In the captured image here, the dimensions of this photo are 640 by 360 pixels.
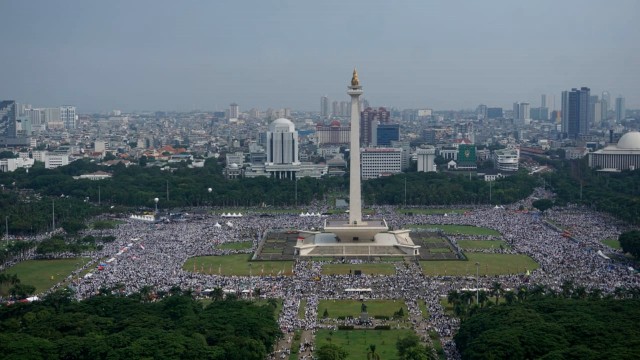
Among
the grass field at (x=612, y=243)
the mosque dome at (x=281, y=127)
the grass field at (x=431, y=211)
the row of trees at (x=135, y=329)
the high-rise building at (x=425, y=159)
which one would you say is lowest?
the grass field at (x=431, y=211)

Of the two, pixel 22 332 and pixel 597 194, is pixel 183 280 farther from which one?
pixel 597 194

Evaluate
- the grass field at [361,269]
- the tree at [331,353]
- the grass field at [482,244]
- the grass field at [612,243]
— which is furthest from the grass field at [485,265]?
the tree at [331,353]

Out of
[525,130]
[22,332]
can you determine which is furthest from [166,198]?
[525,130]

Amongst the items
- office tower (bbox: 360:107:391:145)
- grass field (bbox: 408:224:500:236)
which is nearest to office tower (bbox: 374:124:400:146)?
office tower (bbox: 360:107:391:145)

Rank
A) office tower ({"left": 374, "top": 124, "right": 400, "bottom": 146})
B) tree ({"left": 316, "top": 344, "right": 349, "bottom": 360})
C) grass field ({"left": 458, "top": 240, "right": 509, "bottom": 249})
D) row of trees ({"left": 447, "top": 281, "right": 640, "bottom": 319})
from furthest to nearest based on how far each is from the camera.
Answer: office tower ({"left": 374, "top": 124, "right": 400, "bottom": 146}) → grass field ({"left": 458, "top": 240, "right": 509, "bottom": 249}) → row of trees ({"left": 447, "top": 281, "right": 640, "bottom": 319}) → tree ({"left": 316, "top": 344, "right": 349, "bottom": 360})

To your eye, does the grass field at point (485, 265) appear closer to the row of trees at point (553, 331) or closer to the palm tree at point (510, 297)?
the palm tree at point (510, 297)

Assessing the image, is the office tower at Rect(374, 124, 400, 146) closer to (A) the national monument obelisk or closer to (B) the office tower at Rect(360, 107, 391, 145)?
(B) the office tower at Rect(360, 107, 391, 145)

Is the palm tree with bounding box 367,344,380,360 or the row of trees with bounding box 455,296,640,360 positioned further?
the palm tree with bounding box 367,344,380,360
